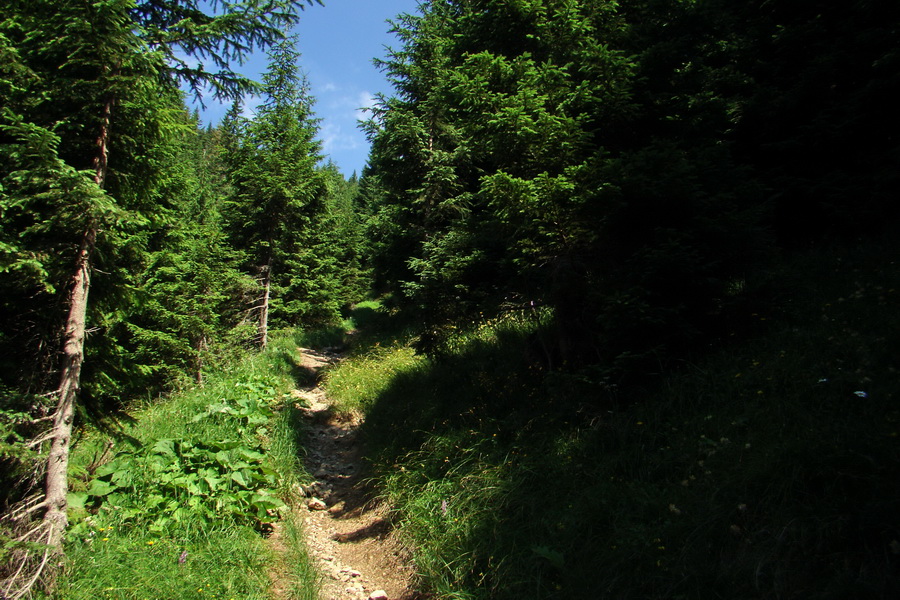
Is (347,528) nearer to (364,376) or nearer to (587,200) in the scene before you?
(587,200)

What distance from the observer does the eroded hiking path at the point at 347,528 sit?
4766 millimetres

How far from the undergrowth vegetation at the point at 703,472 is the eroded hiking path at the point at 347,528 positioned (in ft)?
1.10

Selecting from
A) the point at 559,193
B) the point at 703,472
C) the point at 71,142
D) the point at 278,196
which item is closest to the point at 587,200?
the point at 559,193

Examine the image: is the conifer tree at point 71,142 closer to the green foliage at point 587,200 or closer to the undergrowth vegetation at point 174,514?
the undergrowth vegetation at point 174,514

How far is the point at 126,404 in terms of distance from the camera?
8.40 metres

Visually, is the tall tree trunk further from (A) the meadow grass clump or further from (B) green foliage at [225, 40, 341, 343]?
(B) green foliage at [225, 40, 341, 343]

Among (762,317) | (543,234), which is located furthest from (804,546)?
(543,234)

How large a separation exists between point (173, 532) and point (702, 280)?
234 inches

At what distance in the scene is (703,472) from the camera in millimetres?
3725

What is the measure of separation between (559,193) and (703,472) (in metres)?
3.22

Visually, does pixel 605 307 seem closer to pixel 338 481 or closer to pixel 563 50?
pixel 563 50

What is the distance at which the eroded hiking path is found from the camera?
477 centimetres

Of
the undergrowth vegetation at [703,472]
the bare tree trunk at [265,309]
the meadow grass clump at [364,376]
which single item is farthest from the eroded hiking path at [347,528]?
the bare tree trunk at [265,309]

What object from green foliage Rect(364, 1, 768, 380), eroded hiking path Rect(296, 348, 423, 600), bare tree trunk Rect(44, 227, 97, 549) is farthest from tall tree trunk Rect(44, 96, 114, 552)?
green foliage Rect(364, 1, 768, 380)
